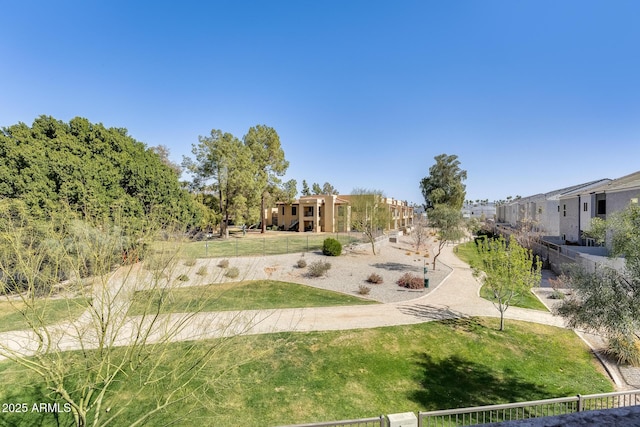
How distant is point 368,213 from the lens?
109 ft

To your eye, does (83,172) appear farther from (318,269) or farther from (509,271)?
(509,271)

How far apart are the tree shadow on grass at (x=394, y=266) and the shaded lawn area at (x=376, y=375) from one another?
1126 cm

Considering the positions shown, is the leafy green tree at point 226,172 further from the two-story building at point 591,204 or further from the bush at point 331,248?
the two-story building at point 591,204

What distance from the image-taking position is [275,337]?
492 inches

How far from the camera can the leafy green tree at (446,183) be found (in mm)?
52531

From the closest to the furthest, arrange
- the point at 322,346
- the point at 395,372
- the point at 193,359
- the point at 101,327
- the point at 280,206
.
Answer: the point at 101,327, the point at 193,359, the point at 395,372, the point at 322,346, the point at 280,206

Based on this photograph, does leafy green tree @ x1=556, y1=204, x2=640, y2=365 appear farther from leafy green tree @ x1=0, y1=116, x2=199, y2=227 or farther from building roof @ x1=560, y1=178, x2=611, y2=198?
building roof @ x1=560, y1=178, x2=611, y2=198

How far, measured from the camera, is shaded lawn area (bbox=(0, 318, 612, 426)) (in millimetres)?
8797

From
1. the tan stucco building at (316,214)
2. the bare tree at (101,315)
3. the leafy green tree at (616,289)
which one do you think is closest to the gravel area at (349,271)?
the bare tree at (101,315)

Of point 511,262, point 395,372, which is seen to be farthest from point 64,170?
point 511,262

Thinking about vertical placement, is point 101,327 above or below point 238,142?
below

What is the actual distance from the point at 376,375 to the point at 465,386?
301 cm

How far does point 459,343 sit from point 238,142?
36.0 metres

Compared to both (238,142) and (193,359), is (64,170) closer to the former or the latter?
(193,359)
